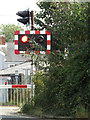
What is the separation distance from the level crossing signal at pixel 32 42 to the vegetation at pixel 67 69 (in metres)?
0.29

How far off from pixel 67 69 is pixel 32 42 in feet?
6.28

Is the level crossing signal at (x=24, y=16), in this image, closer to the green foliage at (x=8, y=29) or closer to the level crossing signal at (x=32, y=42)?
the level crossing signal at (x=32, y=42)

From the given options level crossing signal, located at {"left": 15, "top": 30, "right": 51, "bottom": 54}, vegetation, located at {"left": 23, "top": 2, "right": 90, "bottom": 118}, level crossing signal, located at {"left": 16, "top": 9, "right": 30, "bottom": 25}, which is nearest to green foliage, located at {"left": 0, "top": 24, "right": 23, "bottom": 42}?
level crossing signal, located at {"left": 16, "top": 9, "right": 30, "bottom": 25}

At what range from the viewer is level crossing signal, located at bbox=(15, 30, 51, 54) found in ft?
31.7

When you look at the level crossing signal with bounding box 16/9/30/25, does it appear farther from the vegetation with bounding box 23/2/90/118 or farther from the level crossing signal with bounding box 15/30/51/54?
the vegetation with bounding box 23/2/90/118

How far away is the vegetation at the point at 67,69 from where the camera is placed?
816 centimetres

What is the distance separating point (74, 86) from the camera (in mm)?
8680

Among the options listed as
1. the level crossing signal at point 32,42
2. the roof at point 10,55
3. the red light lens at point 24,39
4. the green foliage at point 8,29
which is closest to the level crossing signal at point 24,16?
the level crossing signal at point 32,42

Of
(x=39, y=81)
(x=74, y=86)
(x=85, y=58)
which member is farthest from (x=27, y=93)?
(x=85, y=58)

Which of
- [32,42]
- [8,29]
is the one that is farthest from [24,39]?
[8,29]

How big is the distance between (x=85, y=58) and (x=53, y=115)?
2069 mm

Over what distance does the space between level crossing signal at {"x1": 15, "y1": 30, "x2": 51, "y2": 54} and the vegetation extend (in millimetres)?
289

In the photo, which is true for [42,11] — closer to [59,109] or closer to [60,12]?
[60,12]

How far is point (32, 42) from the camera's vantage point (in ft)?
32.0
